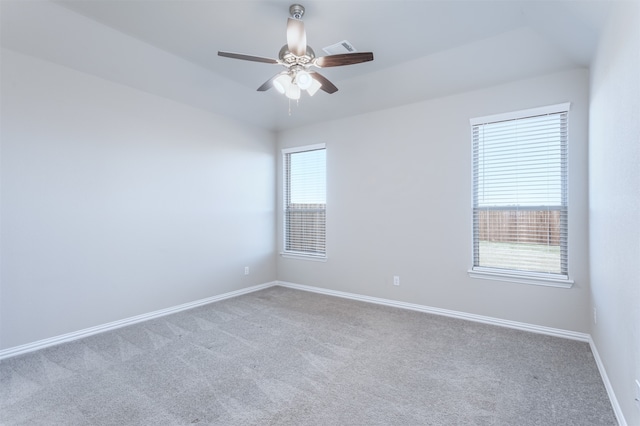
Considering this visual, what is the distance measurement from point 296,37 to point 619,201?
2.41 m

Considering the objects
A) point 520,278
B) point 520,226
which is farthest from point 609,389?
point 520,226

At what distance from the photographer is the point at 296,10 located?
8.14 ft

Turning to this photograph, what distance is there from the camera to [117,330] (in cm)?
332

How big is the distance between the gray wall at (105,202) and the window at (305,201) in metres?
0.86

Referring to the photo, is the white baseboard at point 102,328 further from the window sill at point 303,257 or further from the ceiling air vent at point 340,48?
the ceiling air vent at point 340,48

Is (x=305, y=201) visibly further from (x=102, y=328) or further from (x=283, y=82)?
(x=102, y=328)

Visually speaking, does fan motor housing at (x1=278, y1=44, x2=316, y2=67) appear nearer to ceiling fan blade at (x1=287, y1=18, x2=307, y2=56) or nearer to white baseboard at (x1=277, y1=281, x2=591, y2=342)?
ceiling fan blade at (x1=287, y1=18, x2=307, y2=56)

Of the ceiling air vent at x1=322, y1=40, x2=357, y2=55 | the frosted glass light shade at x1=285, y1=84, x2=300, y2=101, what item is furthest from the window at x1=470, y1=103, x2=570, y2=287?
the frosted glass light shade at x1=285, y1=84, x2=300, y2=101

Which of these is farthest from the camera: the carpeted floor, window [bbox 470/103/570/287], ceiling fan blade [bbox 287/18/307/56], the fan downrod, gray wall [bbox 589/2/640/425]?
window [bbox 470/103/570/287]

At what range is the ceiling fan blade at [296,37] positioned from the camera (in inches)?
86.7

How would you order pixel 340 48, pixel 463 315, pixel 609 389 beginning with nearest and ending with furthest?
pixel 609 389 → pixel 340 48 → pixel 463 315

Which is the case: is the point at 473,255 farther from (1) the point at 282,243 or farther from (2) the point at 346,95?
(1) the point at 282,243

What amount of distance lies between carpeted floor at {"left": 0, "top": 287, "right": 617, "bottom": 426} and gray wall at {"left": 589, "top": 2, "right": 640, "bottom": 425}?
429 millimetres

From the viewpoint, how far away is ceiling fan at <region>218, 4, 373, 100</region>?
228cm
